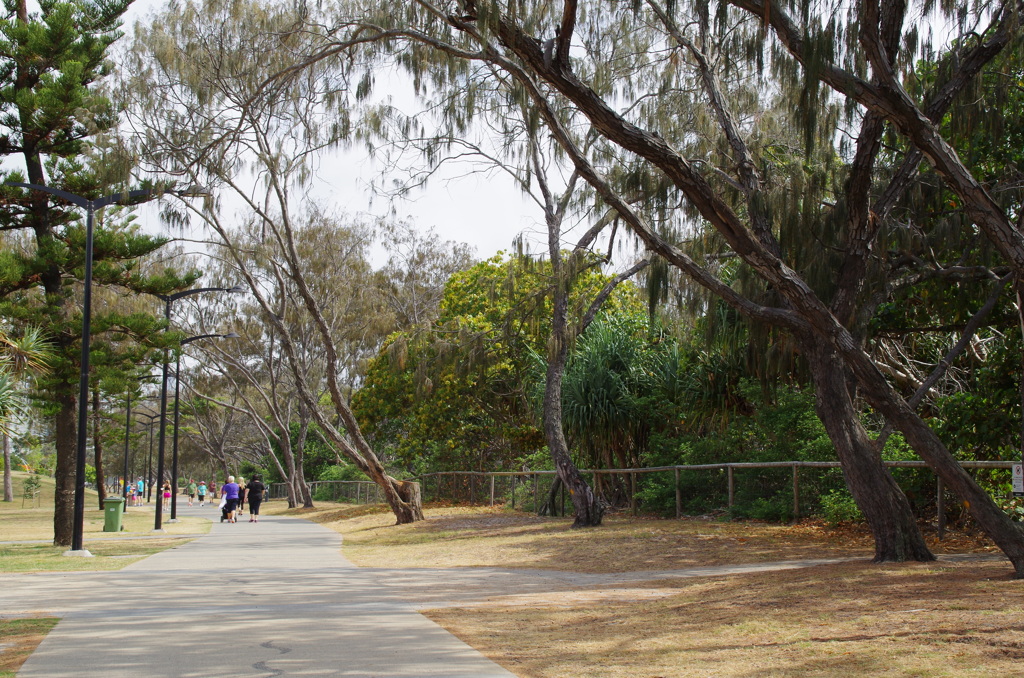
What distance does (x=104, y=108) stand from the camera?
62.7 ft

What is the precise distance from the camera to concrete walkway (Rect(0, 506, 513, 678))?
599 centimetres

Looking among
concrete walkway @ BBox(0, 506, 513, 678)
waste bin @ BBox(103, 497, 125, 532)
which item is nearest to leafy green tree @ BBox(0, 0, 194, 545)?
waste bin @ BBox(103, 497, 125, 532)

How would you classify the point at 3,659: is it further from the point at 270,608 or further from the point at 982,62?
the point at 982,62

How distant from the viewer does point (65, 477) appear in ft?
62.4

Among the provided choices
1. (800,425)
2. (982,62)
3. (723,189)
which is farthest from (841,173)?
(800,425)

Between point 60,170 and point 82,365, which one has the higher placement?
point 60,170

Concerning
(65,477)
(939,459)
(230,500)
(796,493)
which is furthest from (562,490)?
(939,459)

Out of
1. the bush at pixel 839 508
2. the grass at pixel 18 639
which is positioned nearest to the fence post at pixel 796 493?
the bush at pixel 839 508

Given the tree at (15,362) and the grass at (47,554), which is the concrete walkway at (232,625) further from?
the tree at (15,362)

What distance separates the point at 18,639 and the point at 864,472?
8.73m

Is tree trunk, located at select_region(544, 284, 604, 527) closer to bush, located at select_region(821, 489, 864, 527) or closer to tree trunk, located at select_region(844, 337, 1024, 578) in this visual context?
bush, located at select_region(821, 489, 864, 527)

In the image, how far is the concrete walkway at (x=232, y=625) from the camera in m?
5.99

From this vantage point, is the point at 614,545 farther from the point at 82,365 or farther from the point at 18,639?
the point at 82,365

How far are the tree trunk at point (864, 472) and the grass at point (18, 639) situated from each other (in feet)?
27.7
